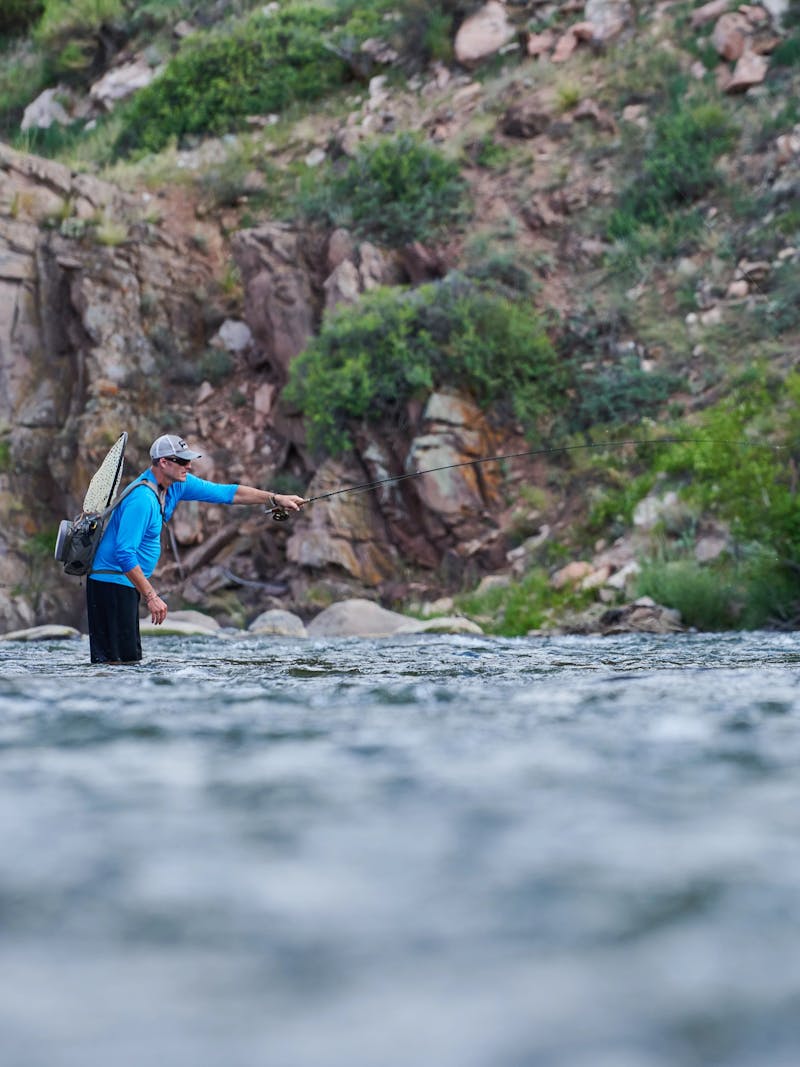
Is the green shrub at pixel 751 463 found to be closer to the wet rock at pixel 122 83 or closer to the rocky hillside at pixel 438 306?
the rocky hillside at pixel 438 306

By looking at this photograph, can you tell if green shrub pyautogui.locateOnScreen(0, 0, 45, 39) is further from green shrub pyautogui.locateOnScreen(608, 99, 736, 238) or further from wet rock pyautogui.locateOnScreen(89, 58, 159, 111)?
green shrub pyautogui.locateOnScreen(608, 99, 736, 238)

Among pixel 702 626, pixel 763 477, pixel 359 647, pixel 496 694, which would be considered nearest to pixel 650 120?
pixel 763 477

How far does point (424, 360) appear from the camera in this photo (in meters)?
12.7

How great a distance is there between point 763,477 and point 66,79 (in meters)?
20.7

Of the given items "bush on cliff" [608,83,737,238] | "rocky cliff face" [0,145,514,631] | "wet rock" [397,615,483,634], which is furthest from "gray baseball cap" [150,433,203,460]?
"bush on cliff" [608,83,737,238]

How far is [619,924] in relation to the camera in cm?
135

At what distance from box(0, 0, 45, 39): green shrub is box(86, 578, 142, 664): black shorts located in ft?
82.5

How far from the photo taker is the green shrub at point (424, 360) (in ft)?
41.8

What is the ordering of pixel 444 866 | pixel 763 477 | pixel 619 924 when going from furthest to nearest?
pixel 763 477
pixel 444 866
pixel 619 924

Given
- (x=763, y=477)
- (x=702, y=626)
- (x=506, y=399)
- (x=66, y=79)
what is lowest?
(x=702, y=626)

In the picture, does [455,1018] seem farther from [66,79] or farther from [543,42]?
[66,79]

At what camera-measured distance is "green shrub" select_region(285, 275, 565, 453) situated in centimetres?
1274

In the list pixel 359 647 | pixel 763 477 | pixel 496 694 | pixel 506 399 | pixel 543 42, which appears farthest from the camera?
pixel 543 42

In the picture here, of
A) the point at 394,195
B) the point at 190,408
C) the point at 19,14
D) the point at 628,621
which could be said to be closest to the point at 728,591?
the point at 628,621
